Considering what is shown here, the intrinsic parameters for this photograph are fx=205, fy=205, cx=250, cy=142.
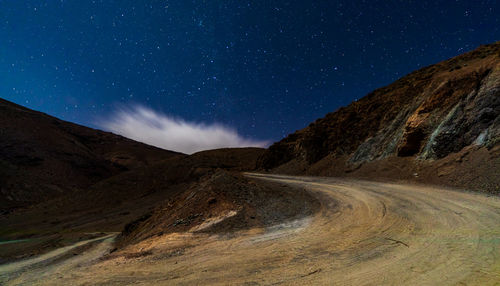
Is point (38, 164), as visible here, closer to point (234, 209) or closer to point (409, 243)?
point (234, 209)

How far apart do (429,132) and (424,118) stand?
5.60 ft

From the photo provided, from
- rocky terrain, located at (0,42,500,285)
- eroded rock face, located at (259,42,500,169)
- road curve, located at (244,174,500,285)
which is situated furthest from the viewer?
eroded rock face, located at (259,42,500,169)

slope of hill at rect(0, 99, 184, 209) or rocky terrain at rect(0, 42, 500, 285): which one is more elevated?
slope of hill at rect(0, 99, 184, 209)

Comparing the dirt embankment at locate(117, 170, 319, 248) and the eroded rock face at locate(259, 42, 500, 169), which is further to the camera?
the eroded rock face at locate(259, 42, 500, 169)

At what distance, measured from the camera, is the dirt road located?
3023 mm

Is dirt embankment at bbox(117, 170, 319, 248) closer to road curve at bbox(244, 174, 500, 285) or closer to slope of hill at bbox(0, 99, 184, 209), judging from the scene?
road curve at bbox(244, 174, 500, 285)

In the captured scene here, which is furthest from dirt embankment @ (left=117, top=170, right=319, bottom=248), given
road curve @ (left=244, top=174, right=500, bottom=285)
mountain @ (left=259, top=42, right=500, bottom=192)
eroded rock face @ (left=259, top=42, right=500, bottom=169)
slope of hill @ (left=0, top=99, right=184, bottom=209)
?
slope of hill @ (left=0, top=99, right=184, bottom=209)

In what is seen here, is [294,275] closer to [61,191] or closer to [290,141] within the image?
[290,141]

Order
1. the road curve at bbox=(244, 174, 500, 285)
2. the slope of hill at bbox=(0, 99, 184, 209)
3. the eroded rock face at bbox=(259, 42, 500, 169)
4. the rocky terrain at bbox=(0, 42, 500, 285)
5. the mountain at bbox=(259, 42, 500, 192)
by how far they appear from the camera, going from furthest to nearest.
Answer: the slope of hill at bbox=(0, 99, 184, 209)
the eroded rock face at bbox=(259, 42, 500, 169)
the mountain at bbox=(259, 42, 500, 192)
the rocky terrain at bbox=(0, 42, 500, 285)
the road curve at bbox=(244, 174, 500, 285)

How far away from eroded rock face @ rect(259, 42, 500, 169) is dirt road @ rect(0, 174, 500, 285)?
938cm

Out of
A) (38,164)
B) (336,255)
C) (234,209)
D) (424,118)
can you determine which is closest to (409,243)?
(336,255)

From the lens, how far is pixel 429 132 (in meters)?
15.9

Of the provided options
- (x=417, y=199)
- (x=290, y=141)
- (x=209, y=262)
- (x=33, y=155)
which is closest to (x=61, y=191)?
(x=33, y=155)

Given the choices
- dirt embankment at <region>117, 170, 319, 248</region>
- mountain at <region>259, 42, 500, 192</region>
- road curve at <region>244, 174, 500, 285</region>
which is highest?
mountain at <region>259, 42, 500, 192</region>
